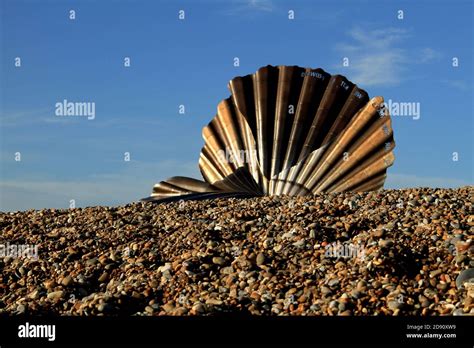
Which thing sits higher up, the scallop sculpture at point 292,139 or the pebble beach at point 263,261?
the scallop sculpture at point 292,139

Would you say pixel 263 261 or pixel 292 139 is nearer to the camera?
pixel 263 261

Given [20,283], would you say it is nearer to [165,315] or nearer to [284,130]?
[165,315]

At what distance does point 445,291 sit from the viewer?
21.3 ft

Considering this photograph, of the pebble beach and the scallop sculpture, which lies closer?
the pebble beach

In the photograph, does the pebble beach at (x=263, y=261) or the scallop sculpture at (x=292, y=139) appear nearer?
the pebble beach at (x=263, y=261)

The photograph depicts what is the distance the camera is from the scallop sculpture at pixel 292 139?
1521 cm

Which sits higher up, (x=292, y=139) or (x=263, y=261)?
(x=292, y=139)

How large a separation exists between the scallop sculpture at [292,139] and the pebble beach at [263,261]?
4.22 m

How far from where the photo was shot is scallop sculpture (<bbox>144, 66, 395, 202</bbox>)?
15211mm

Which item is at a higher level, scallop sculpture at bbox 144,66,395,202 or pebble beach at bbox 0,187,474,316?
scallop sculpture at bbox 144,66,395,202

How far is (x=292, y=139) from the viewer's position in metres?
16.1

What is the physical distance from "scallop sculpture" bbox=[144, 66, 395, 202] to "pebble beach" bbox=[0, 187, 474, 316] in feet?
13.9

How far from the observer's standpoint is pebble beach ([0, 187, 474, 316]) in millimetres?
6449

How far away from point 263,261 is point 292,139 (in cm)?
897
